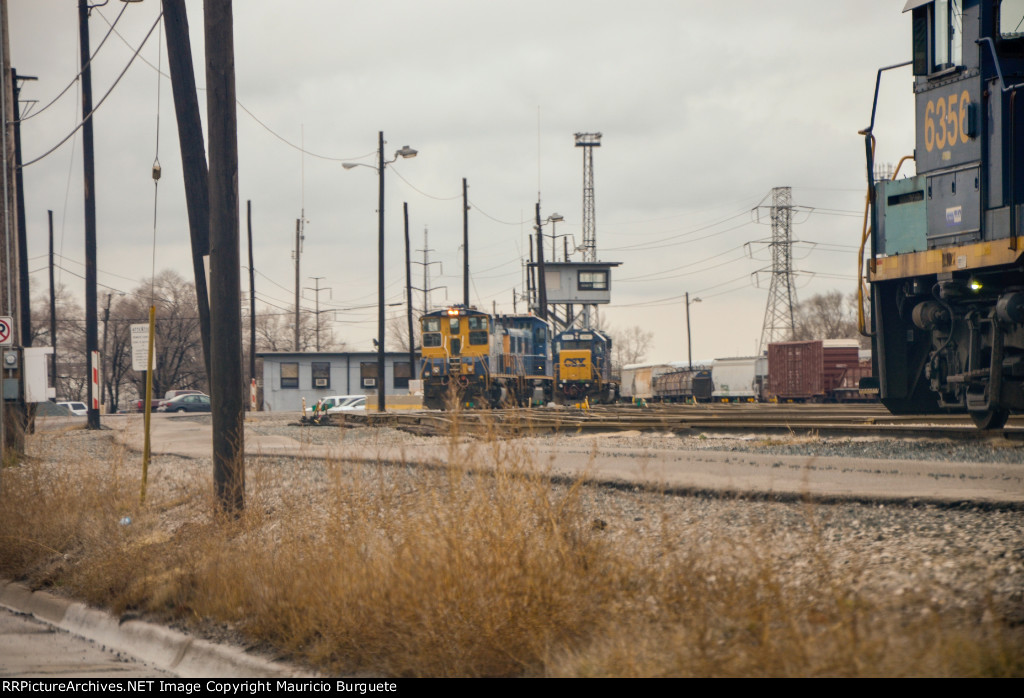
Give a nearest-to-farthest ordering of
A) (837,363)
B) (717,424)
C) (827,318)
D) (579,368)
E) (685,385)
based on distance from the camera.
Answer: (717,424)
(579,368)
(837,363)
(685,385)
(827,318)

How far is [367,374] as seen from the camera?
212 feet

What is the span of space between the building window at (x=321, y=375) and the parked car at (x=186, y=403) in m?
7.12

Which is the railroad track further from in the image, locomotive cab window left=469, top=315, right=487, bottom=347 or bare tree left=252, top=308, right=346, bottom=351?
bare tree left=252, top=308, right=346, bottom=351

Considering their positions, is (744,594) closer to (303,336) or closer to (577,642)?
(577,642)

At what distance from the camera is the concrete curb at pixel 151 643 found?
5730 millimetres

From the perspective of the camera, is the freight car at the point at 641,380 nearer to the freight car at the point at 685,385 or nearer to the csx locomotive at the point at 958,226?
the freight car at the point at 685,385

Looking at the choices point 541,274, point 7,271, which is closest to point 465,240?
point 541,274

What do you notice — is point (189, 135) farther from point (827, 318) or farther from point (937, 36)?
point (827, 318)

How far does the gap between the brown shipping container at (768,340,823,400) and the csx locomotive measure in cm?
3707

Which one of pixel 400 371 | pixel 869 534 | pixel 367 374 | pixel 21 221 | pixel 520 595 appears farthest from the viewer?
pixel 367 374

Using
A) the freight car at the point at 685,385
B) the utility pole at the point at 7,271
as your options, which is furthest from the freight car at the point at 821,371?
the utility pole at the point at 7,271

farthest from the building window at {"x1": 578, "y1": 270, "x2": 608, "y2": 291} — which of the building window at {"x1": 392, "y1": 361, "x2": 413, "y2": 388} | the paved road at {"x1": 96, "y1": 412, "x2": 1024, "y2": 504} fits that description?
the paved road at {"x1": 96, "y1": 412, "x2": 1024, "y2": 504}

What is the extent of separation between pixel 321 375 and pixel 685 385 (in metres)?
24.4
